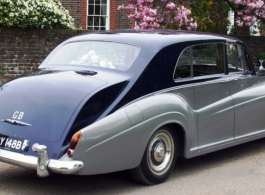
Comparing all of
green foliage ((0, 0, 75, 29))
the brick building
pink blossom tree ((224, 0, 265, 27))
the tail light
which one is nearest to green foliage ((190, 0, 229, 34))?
pink blossom tree ((224, 0, 265, 27))

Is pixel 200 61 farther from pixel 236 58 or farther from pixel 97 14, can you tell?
pixel 97 14

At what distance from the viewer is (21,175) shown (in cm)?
691

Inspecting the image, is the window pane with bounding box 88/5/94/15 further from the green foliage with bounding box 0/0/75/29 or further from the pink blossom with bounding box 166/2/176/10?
the pink blossom with bounding box 166/2/176/10

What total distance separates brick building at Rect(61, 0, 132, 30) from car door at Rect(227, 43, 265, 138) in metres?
14.1

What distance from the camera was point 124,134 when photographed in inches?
234

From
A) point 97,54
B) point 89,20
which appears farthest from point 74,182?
point 89,20

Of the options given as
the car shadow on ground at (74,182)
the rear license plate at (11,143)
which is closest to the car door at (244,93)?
the car shadow on ground at (74,182)

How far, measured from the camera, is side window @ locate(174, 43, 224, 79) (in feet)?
22.9

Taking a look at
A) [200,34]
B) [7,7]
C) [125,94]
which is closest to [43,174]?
[125,94]

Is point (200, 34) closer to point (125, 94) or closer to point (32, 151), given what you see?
point (125, 94)

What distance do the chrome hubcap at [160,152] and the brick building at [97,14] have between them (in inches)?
615

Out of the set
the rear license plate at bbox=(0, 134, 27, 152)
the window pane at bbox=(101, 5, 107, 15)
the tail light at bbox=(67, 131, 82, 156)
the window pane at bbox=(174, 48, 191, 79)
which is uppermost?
the window pane at bbox=(101, 5, 107, 15)

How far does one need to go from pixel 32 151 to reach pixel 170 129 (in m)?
1.65

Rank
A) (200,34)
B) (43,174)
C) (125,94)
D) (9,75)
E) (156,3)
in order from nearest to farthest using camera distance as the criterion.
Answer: (43,174), (125,94), (200,34), (156,3), (9,75)
